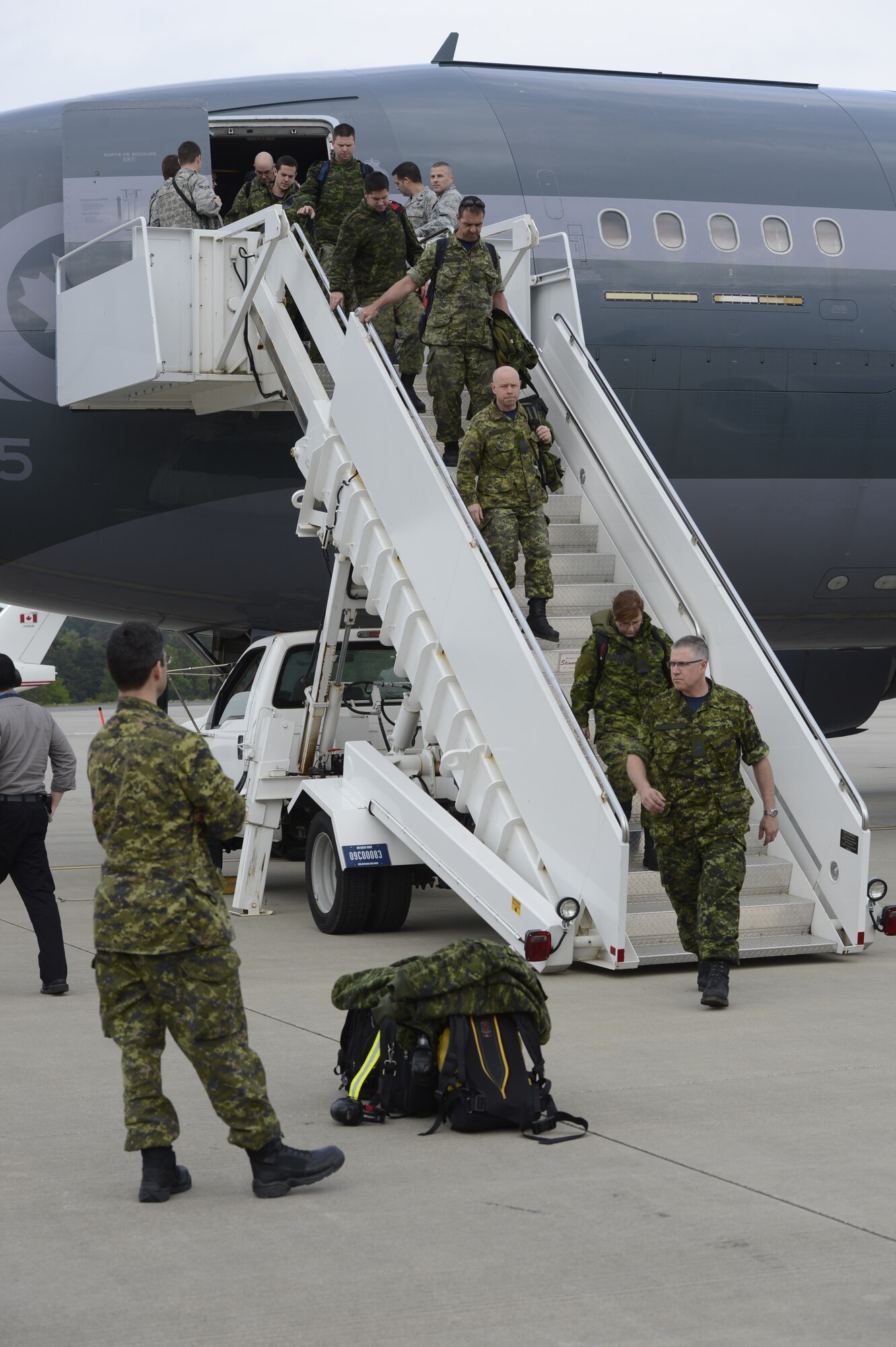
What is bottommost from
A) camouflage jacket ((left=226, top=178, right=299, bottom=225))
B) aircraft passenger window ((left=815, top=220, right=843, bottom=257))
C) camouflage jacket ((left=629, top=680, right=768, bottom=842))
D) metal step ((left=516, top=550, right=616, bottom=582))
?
camouflage jacket ((left=629, top=680, right=768, bottom=842))

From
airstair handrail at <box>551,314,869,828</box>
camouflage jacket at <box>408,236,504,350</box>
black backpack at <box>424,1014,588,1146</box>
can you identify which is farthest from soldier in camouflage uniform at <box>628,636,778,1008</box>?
camouflage jacket at <box>408,236,504,350</box>

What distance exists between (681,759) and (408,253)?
15.3 ft

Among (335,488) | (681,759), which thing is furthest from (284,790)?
(681,759)

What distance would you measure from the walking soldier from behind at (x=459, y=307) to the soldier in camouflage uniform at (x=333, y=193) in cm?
109

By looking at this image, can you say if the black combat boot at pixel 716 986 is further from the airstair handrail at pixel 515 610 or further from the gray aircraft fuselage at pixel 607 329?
the gray aircraft fuselage at pixel 607 329

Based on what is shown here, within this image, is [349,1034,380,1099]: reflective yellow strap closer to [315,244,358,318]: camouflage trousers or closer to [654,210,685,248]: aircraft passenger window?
[315,244,358,318]: camouflage trousers

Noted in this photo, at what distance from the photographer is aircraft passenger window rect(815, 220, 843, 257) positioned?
1225cm

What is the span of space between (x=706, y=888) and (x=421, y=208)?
18.9 ft

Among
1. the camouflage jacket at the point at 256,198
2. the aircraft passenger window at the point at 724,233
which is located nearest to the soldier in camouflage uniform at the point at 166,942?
the camouflage jacket at the point at 256,198

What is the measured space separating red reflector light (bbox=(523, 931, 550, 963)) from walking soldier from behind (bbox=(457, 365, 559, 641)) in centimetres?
210

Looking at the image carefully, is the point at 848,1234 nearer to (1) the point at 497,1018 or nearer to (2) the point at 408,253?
(1) the point at 497,1018

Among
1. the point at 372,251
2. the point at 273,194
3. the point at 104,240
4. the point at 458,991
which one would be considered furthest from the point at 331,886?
the point at 273,194

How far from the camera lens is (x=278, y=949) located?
30.0 ft

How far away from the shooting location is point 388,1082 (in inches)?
227
